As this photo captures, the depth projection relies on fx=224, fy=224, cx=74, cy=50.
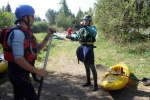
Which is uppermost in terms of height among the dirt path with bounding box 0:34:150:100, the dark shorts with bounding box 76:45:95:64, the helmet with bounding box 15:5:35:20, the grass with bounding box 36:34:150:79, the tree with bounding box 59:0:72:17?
the tree with bounding box 59:0:72:17

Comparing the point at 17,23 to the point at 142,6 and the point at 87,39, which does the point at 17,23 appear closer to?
the point at 87,39

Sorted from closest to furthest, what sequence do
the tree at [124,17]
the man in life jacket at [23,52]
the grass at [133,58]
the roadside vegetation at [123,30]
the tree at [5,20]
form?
the man in life jacket at [23,52] → the grass at [133,58] → the roadside vegetation at [123,30] → the tree at [124,17] → the tree at [5,20]

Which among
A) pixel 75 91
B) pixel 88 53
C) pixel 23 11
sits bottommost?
pixel 75 91

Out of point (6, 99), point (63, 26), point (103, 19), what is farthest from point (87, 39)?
point (63, 26)

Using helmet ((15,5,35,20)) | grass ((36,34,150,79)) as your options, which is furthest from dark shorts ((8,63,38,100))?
grass ((36,34,150,79))

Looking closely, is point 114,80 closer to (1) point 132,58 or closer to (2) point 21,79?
(2) point 21,79

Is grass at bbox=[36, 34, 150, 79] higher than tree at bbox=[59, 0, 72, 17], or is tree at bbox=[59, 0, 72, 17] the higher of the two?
tree at bbox=[59, 0, 72, 17]

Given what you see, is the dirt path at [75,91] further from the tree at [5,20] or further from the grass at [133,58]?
the tree at [5,20]

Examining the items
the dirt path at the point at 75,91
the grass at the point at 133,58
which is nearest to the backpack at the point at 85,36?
the dirt path at the point at 75,91

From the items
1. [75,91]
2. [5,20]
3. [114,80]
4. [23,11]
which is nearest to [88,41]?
[114,80]

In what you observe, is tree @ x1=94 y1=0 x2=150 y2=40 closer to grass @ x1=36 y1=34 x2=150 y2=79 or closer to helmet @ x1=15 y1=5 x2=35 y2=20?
grass @ x1=36 y1=34 x2=150 y2=79

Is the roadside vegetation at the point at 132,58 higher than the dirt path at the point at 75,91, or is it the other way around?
the roadside vegetation at the point at 132,58

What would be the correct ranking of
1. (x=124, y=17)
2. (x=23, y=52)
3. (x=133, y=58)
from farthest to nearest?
(x=124, y=17)
(x=133, y=58)
(x=23, y=52)

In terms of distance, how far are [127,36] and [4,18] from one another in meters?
A: 7.16
